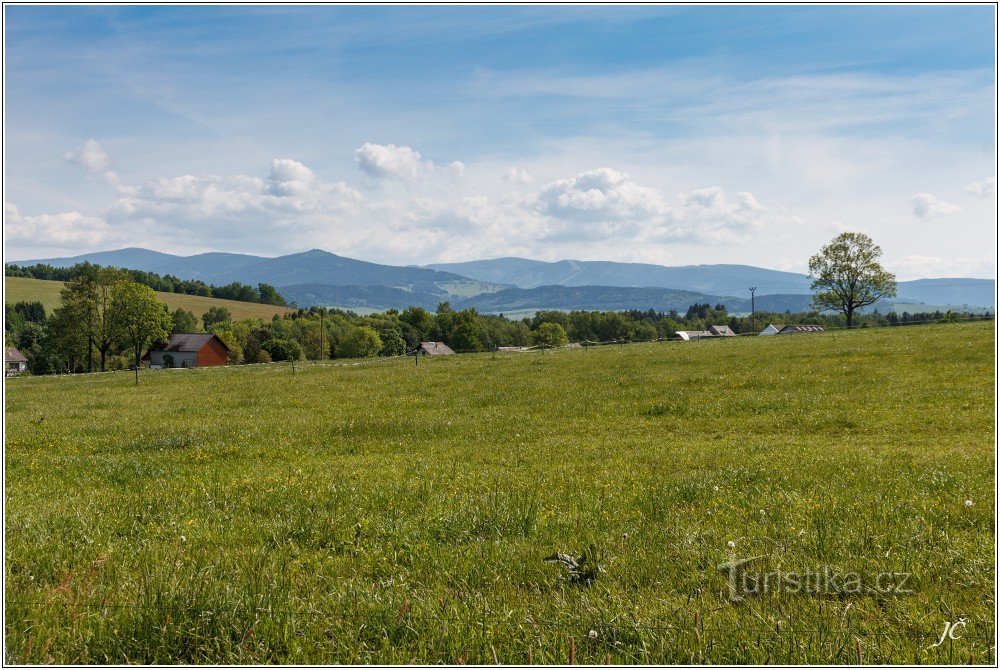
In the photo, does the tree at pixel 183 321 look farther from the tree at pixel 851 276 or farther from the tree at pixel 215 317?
the tree at pixel 851 276

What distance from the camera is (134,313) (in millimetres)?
98375

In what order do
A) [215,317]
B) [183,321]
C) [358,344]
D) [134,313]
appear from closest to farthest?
[134,313], [358,344], [183,321], [215,317]

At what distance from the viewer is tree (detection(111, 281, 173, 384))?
97.7 meters

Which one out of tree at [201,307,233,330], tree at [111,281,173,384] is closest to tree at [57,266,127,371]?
tree at [111,281,173,384]

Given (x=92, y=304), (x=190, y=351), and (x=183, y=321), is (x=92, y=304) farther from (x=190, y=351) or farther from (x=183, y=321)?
(x=183, y=321)

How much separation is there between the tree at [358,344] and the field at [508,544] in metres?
148

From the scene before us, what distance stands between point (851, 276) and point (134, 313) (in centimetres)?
10876

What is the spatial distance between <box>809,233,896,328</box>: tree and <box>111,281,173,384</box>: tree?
101 m

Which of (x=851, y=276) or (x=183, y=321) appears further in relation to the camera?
(x=183, y=321)

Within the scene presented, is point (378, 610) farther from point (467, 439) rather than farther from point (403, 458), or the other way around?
point (467, 439)

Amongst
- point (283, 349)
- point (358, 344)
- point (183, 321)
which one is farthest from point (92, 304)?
point (183, 321)

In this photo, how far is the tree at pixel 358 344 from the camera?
166 meters

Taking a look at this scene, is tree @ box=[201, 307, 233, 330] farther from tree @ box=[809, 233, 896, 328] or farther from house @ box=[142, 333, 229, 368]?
tree @ box=[809, 233, 896, 328]

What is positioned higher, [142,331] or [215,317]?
[215,317]
